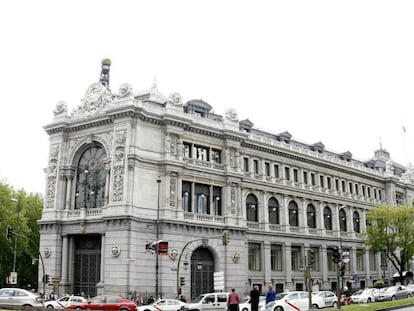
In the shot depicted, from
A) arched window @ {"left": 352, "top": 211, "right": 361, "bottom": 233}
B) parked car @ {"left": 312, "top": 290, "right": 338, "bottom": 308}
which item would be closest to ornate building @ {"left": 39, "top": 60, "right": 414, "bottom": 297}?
arched window @ {"left": 352, "top": 211, "right": 361, "bottom": 233}

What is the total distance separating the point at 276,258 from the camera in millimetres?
66500

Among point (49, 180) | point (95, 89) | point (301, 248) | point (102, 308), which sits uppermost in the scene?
point (95, 89)

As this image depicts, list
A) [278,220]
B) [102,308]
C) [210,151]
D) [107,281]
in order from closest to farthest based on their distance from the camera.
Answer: [102,308]
[107,281]
[210,151]
[278,220]

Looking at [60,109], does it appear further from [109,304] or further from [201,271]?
[109,304]

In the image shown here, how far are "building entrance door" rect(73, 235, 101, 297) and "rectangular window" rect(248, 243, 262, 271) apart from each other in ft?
60.0

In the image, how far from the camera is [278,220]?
67.2 m

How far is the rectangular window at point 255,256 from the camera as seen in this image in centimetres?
6334

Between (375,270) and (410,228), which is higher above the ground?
(410,228)

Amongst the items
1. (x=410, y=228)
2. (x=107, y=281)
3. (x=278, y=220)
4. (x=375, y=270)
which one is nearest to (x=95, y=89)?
(x=107, y=281)

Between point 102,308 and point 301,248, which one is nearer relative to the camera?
point 102,308

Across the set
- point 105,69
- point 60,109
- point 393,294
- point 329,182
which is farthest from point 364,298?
point 105,69

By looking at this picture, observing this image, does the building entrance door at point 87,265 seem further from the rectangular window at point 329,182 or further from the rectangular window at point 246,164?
the rectangular window at point 329,182

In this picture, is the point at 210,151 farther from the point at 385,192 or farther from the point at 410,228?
the point at 385,192

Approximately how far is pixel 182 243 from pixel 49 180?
54.1 feet
